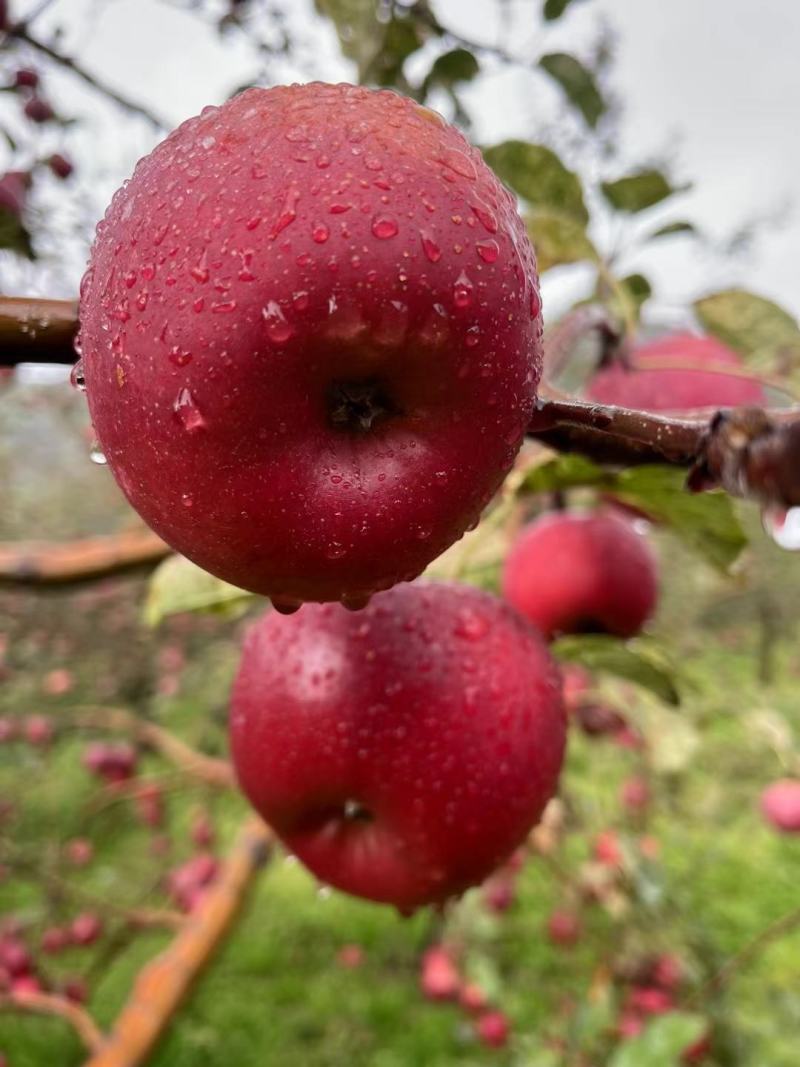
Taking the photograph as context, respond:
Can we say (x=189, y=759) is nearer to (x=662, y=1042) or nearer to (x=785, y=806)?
(x=662, y=1042)

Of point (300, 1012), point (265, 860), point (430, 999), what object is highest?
point (265, 860)

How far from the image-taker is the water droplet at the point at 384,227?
12.2 inches

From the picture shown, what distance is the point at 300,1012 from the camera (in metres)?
2.42

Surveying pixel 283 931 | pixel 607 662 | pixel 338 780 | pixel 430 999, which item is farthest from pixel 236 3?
pixel 283 931

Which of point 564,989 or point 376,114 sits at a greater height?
point 376,114

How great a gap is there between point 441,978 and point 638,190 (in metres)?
1.93

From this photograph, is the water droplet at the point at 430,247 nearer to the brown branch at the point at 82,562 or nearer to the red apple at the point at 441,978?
the brown branch at the point at 82,562

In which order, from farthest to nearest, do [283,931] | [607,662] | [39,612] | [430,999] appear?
[39,612], [283,931], [430,999], [607,662]

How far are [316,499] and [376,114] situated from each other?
155mm

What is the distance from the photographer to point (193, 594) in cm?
71

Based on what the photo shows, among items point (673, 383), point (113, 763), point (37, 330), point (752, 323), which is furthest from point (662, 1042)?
point (113, 763)

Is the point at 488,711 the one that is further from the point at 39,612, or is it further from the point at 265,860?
the point at 39,612

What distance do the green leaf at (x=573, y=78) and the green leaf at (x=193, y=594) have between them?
0.75 m

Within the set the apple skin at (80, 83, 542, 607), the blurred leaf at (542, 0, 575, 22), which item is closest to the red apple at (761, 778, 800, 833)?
the blurred leaf at (542, 0, 575, 22)
